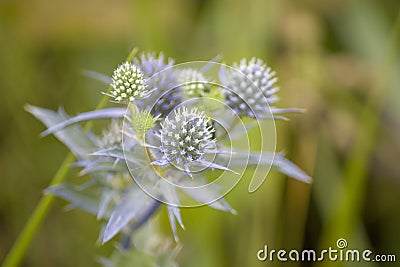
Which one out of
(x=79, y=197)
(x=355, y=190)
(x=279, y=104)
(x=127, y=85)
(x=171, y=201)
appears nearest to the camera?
(x=127, y=85)

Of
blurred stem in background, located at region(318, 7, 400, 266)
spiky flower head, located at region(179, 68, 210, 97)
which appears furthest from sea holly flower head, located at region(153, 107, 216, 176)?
blurred stem in background, located at region(318, 7, 400, 266)

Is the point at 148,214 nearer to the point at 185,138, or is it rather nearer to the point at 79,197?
the point at 79,197

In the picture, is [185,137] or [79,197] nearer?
[185,137]

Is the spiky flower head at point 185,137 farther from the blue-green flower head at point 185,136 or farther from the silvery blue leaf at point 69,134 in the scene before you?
the silvery blue leaf at point 69,134

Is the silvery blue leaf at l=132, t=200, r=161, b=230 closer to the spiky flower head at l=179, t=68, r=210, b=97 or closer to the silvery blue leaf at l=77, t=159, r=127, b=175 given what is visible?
the silvery blue leaf at l=77, t=159, r=127, b=175

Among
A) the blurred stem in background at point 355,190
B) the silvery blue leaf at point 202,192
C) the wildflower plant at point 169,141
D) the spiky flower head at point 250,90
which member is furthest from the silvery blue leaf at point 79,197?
the blurred stem in background at point 355,190

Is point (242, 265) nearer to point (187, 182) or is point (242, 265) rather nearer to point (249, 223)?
point (249, 223)

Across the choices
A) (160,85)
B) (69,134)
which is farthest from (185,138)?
(69,134)

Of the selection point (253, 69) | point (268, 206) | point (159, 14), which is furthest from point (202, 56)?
point (253, 69)
